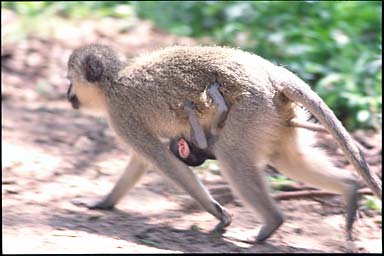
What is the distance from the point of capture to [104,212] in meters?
6.62

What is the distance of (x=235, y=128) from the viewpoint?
19.2ft

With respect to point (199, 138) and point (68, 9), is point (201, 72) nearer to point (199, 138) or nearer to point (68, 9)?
point (199, 138)

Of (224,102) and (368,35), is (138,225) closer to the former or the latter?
(224,102)

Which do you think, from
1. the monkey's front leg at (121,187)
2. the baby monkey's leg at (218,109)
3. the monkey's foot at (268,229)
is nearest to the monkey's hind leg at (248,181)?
the monkey's foot at (268,229)

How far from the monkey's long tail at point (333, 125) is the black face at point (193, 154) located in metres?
0.81

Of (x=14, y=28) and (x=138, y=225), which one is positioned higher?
(x=14, y=28)

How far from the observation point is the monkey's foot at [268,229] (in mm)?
5891

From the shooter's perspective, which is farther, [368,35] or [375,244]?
[368,35]

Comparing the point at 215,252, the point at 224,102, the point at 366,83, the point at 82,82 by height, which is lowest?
the point at 215,252

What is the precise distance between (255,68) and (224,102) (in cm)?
40

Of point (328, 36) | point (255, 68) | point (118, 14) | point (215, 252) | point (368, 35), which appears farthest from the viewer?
point (118, 14)

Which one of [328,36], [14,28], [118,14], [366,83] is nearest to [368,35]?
[328,36]

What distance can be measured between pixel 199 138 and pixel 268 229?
34.2 inches

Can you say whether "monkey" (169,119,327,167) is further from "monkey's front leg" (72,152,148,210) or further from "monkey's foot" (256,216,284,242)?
"monkey's foot" (256,216,284,242)
